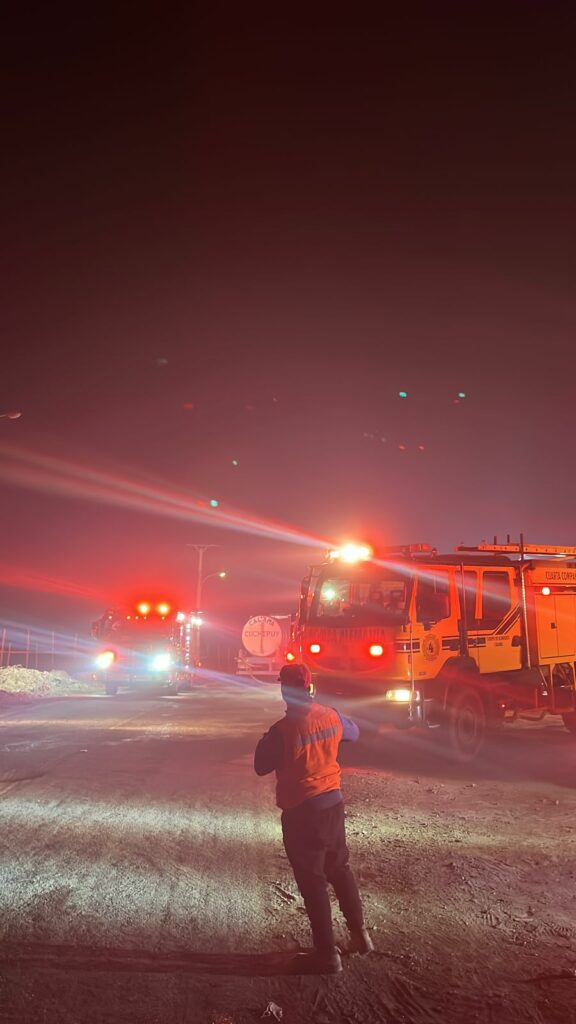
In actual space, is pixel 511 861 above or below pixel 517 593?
below

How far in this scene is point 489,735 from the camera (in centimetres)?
1377

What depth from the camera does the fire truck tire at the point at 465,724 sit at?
35.3ft

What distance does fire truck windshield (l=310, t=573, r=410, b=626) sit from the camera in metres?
10.9

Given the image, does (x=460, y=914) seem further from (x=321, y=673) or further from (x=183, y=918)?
(x=321, y=673)

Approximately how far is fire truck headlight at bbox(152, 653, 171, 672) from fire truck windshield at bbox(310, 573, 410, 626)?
10876 mm

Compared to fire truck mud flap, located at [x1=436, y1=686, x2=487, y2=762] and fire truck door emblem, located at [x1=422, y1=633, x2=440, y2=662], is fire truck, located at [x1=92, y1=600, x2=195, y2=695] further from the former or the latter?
fire truck door emblem, located at [x1=422, y1=633, x2=440, y2=662]

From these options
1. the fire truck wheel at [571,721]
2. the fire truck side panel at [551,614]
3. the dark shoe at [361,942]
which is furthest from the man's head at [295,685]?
the fire truck wheel at [571,721]

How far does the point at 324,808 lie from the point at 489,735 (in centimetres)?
1064

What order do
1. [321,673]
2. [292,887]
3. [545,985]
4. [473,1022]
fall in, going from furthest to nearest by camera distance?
1. [321,673]
2. [292,887]
3. [545,985]
4. [473,1022]

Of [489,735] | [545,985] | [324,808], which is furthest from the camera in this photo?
[489,735]

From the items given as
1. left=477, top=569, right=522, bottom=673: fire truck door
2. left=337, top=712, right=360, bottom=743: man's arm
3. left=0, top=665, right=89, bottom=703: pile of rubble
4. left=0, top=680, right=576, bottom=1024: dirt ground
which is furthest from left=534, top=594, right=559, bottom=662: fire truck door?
left=0, top=665, right=89, bottom=703: pile of rubble

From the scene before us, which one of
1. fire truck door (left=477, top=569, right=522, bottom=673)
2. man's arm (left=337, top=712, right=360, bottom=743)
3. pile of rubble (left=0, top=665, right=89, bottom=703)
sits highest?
fire truck door (left=477, top=569, right=522, bottom=673)

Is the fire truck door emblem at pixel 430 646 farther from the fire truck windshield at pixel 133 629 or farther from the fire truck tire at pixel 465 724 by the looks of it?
the fire truck windshield at pixel 133 629

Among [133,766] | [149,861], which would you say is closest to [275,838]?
[149,861]
